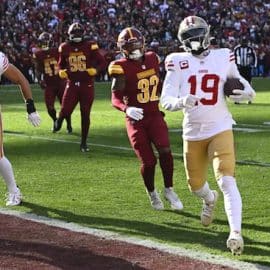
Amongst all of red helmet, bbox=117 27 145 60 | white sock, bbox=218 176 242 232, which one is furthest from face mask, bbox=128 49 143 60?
white sock, bbox=218 176 242 232

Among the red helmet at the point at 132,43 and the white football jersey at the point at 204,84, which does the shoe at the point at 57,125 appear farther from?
the white football jersey at the point at 204,84

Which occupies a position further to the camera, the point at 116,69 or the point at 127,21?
the point at 127,21

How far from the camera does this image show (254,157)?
995 centimetres

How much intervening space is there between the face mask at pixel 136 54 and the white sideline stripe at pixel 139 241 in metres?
1.73

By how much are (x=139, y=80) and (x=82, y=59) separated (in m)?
4.33

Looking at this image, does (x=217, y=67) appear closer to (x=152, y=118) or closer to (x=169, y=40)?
(x=152, y=118)

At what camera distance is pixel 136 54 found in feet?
22.9

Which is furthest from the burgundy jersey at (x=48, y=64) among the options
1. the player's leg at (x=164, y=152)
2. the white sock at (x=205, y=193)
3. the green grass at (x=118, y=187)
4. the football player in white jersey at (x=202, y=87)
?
the football player in white jersey at (x=202, y=87)

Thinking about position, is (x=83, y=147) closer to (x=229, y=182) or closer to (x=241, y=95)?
(x=241, y=95)

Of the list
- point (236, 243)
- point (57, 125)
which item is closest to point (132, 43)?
point (236, 243)

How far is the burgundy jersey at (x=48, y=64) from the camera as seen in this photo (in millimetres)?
13984

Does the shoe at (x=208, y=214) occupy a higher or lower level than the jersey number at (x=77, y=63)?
lower

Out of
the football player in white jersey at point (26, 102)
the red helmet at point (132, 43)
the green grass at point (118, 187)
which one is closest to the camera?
the green grass at point (118, 187)

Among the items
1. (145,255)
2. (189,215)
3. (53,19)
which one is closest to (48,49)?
(189,215)
